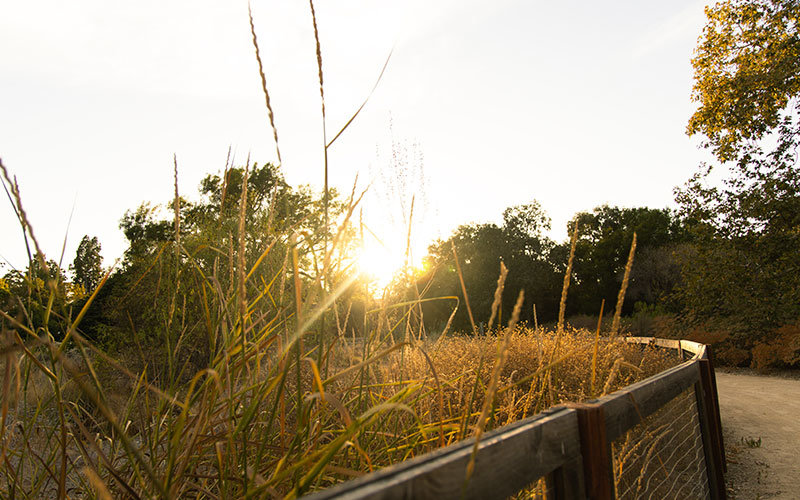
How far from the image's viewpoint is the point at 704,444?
2689mm

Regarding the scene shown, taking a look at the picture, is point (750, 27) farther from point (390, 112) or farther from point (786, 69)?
point (390, 112)

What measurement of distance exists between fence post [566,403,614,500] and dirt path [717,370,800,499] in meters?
3.08

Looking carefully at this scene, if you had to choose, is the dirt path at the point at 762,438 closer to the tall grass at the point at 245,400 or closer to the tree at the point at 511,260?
the tall grass at the point at 245,400

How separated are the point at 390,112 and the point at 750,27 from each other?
11527 mm

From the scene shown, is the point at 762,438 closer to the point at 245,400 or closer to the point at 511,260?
the point at 245,400

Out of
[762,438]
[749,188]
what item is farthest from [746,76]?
[762,438]

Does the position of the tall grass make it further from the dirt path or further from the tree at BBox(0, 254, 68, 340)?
the dirt path

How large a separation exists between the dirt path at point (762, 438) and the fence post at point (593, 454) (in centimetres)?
308

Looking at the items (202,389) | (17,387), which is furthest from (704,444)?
(17,387)

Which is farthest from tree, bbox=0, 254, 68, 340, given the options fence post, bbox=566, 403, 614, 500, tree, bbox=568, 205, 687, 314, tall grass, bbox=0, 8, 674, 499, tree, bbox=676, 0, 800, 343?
tree, bbox=568, 205, 687, 314

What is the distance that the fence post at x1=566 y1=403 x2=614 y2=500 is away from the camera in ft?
3.58

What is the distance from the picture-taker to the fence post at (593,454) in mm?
1091

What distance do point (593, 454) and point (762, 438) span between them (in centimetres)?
487

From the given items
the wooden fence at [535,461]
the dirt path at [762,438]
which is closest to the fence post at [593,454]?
the wooden fence at [535,461]
